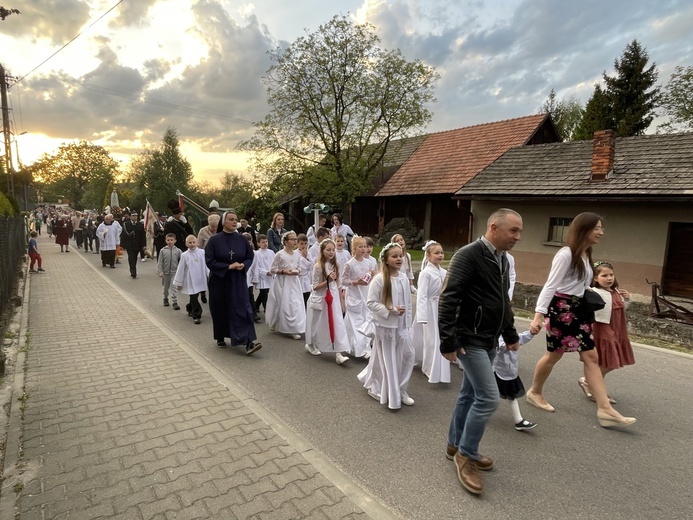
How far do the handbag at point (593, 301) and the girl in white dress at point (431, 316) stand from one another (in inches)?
61.6

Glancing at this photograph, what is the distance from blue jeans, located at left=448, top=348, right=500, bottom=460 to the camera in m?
2.99

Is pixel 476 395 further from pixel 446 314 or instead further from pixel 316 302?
pixel 316 302

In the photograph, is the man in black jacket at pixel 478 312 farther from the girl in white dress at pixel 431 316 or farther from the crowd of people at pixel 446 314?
the girl in white dress at pixel 431 316

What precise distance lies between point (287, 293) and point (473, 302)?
4634mm

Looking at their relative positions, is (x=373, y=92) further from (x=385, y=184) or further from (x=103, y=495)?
(x=103, y=495)

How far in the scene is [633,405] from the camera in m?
4.59

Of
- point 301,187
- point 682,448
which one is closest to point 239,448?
point 682,448

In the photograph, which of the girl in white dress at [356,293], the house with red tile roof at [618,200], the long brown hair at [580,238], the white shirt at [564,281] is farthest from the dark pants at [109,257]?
the long brown hair at [580,238]

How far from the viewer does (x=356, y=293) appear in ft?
21.0

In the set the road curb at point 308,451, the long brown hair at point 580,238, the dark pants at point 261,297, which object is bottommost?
the road curb at point 308,451

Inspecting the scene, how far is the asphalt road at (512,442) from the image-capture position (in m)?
2.94

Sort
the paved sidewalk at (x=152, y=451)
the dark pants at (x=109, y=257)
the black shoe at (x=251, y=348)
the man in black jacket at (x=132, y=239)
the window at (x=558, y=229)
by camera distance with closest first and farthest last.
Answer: the paved sidewalk at (x=152, y=451), the black shoe at (x=251, y=348), the man in black jacket at (x=132, y=239), the window at (x=558, y=229), the dark pants at (x=109, y=257)

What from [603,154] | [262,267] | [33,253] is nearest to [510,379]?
[262,267]

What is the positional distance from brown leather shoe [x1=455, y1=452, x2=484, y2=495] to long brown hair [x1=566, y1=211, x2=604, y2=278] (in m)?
2.11
